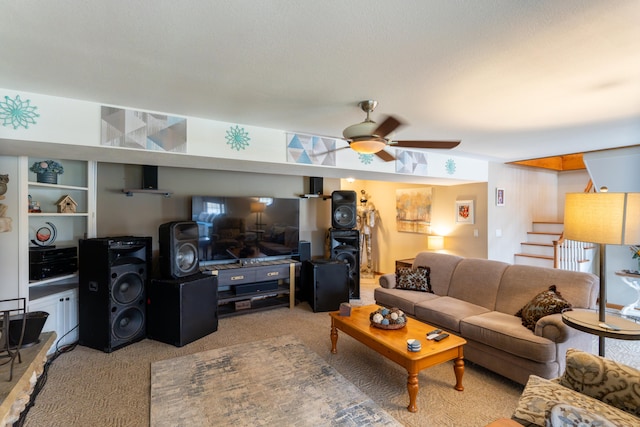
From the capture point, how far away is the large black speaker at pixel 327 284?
4.27m

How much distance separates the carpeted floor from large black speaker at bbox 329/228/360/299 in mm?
1572

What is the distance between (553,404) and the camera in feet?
4.42

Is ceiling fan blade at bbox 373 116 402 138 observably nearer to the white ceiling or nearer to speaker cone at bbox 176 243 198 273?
the white ceiling

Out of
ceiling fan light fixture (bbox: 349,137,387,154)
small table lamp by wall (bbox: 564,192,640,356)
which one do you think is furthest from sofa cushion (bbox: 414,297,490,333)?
ceiling fan light fixture (bbox: 349,137,387,154)

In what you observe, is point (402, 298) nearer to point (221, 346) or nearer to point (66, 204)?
point (221, 346)

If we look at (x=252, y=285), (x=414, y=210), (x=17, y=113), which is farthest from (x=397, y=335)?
(x=414, y=210)

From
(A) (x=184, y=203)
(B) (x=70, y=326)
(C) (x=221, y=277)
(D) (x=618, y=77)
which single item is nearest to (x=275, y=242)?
(C) (x=221, y=277)

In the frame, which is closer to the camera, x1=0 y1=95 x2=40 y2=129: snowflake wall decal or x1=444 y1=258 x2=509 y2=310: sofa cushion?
x1=0 y1=95 x2=40 y2=129: snowflake wall decal

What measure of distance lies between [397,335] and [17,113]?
328cm

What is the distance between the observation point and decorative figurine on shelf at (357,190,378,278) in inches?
265

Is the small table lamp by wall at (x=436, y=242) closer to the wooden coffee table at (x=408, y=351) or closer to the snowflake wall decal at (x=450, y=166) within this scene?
the snowflake wall decal at (x=450, y=166)

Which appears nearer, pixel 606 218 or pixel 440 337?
pixel 606 218

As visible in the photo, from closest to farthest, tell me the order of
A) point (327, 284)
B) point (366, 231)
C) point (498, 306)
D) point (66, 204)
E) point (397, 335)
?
point (397, 335) < point (498, 306) < point (66, 204) < point (327, 284) < point (366, 231)

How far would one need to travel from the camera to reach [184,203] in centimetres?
411
